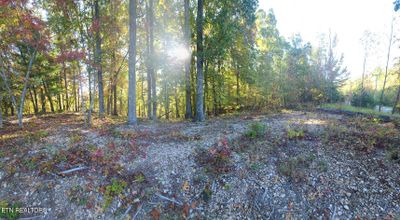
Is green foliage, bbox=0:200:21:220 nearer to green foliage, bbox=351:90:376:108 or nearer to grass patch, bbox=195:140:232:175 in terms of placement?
grass patch, bbox=195:140:232:175

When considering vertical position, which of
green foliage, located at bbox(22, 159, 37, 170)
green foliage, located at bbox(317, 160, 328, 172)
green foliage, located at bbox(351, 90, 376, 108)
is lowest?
green foliage, located at bbox(22, 159, 37, 170)

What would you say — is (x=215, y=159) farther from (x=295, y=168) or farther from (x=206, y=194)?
(x=295, y=168)

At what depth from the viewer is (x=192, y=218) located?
3744 millimetres

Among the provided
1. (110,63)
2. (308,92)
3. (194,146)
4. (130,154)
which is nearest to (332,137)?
(194,146)

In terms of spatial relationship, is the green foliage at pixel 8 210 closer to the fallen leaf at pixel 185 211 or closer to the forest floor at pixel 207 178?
the forest floor at pixel 207 178

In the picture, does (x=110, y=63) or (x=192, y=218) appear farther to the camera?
(x=110, y=63)

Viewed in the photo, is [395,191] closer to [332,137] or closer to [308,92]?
[332,137]

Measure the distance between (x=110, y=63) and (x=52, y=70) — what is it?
6.84 metres

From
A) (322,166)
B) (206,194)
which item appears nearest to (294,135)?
(322,166)

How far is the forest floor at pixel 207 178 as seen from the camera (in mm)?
3779

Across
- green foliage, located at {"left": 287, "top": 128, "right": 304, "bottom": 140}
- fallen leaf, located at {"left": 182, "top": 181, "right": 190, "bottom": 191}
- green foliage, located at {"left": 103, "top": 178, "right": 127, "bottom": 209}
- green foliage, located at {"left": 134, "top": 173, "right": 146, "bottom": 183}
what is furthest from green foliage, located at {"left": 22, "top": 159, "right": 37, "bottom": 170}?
green foliage, located at {"left": 287, "top": 128, "right": 304, "bottom": 140}

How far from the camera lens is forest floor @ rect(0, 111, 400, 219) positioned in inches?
149

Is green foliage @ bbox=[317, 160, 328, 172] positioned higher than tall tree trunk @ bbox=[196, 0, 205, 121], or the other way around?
tall tree trunk @ bbox=[196, 0, 205, 121]

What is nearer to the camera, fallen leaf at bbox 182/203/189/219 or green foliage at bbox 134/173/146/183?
fallen leaf at bbox 182/203/189/219
